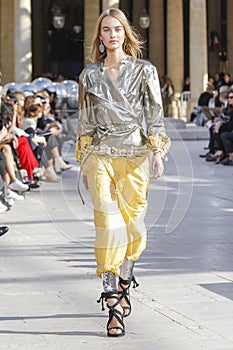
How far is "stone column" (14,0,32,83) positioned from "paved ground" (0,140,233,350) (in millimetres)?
18916

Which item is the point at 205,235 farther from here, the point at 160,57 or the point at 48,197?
the point at 160,57

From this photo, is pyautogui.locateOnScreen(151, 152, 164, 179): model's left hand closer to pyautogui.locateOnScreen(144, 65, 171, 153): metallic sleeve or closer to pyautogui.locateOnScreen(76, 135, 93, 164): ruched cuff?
pyautogui.locateOnScreen(144, 65, 171, 153): metallic sleeve

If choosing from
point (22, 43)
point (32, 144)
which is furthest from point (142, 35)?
point (32, 144)

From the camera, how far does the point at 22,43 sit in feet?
104

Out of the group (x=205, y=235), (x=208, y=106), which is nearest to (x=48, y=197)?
(x=205, y=235)

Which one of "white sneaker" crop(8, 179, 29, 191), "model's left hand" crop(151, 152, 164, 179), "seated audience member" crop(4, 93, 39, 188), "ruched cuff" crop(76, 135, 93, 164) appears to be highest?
"ruched cuff" crop(76, 135, 93, 164)

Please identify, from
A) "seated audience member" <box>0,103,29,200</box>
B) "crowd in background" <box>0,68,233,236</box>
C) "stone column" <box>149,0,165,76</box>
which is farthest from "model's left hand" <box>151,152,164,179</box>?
"stone column" <box>149,0,165,76</box>

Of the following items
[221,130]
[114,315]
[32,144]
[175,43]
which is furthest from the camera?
[175,43]

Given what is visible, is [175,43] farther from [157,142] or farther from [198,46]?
[157,142]

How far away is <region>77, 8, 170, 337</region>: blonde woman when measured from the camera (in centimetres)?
690

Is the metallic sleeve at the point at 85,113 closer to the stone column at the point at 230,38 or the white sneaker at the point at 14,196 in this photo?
the white sneaker at the point at 14,196

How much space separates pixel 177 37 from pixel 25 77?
5813 mm

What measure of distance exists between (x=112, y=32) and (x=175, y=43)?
28.7 m

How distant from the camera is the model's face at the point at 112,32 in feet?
22.7
